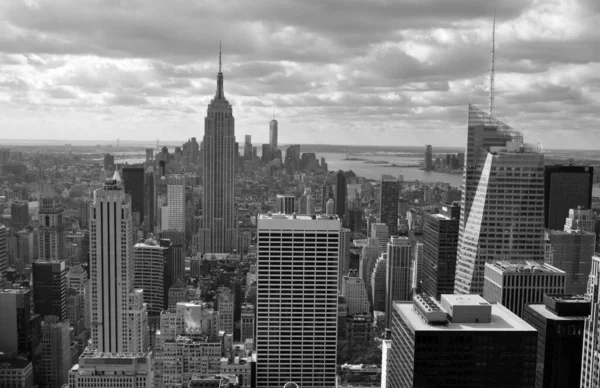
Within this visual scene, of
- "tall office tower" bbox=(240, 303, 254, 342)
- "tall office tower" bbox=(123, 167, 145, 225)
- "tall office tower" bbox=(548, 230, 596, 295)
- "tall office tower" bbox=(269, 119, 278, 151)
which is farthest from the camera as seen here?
"tall office tower" bbox=(123, 167, 145, 225)

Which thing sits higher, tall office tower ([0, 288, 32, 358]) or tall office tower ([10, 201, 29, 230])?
tall office tower ([10, 201, 29, 230])

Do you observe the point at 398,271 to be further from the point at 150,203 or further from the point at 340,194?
the point at 150,203

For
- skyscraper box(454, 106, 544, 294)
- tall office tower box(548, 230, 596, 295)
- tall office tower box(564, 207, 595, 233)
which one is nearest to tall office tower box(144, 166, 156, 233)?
skyscraper box(454, 106, 544, 294)

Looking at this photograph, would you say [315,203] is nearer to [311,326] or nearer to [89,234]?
[311,326]

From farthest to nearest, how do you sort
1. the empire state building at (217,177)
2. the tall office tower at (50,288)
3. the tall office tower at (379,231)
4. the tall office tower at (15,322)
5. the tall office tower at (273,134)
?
the empire state building at (217,177) → the tall office tower at (379,231) → the tall office tower at (50,288) → the tall office tower at (273,134) → the tall office tower at (15,322)

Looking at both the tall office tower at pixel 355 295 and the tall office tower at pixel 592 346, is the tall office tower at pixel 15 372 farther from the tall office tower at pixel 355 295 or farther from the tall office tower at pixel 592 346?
the tall office tower at pixel 592 346

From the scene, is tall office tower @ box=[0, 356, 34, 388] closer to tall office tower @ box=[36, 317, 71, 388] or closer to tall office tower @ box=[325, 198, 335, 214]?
tall office tower @ box=[36, 317, 71, 388]

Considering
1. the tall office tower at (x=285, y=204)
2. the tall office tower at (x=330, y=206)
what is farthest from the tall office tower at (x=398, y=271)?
the tall office tower at (x=285, y=204)
